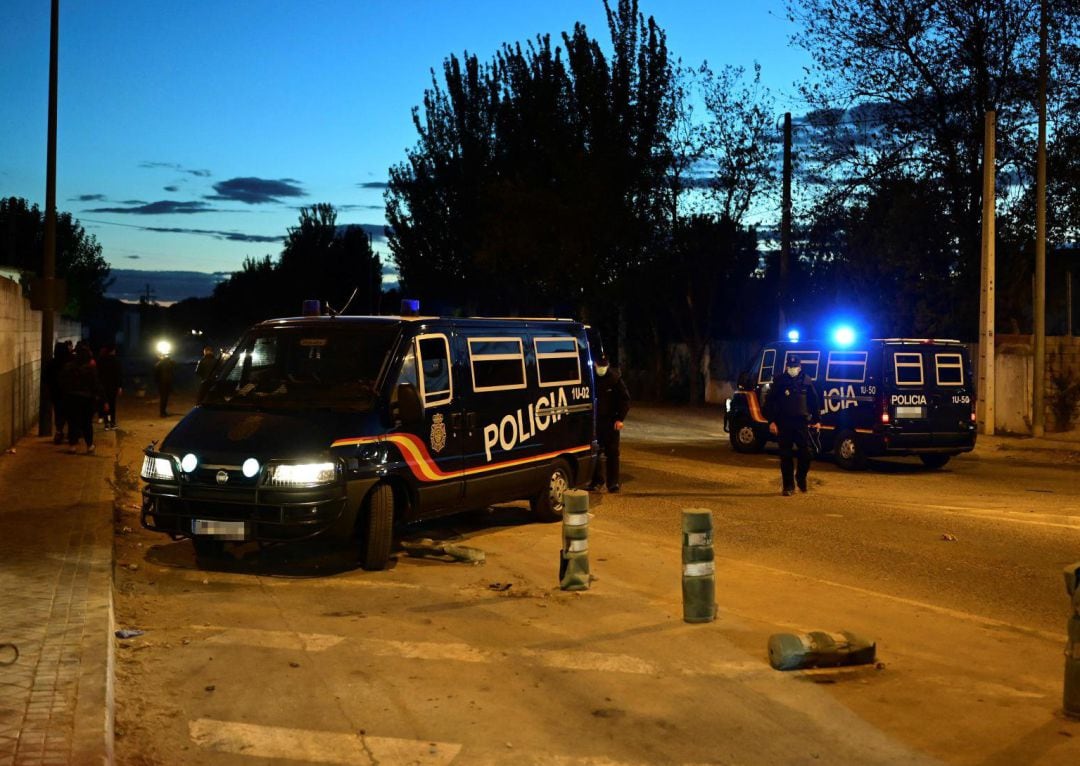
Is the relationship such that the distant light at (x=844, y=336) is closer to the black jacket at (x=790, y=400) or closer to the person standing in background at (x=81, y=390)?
the black jacket at (x=790, y=400)

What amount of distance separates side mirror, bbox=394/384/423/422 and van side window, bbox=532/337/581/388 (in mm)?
2902

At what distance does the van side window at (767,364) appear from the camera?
21438 mm

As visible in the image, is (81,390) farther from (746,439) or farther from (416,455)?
(746,439)

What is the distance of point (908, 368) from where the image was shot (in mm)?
18922

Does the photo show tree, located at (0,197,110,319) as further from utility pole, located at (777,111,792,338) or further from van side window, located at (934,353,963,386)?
van side window, located at (934,353,963,386)

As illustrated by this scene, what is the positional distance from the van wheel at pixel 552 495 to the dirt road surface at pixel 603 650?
318 millimetres

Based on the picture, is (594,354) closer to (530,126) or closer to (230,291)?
(530,126)

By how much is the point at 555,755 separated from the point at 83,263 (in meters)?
95.4

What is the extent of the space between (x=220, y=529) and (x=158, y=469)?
78 centimetres

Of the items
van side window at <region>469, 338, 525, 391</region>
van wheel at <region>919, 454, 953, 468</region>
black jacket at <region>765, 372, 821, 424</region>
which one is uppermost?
van side window at <region>469, 338, 525, 391</region>

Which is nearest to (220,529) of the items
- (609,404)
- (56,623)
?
(56,623)

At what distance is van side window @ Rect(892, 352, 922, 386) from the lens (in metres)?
18.8

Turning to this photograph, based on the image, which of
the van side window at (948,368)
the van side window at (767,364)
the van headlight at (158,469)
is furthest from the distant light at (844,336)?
the van headlight at (158,469)

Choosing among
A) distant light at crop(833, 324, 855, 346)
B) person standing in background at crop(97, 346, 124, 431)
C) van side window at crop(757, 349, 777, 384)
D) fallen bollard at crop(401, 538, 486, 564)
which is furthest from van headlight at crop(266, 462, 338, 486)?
person standing in background at crop(97, 346, 124, 431)
